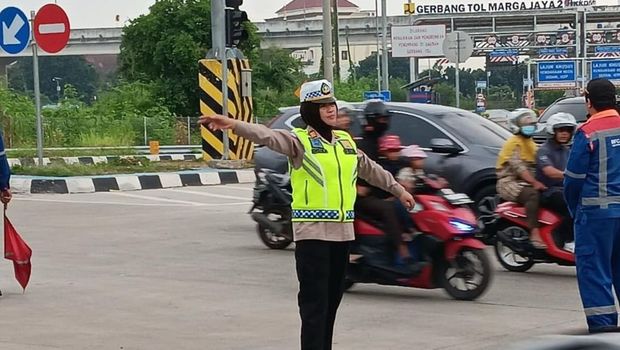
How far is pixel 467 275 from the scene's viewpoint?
1002 centimetres

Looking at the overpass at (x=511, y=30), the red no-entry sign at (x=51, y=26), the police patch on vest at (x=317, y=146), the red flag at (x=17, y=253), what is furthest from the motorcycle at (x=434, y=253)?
the overpass at (x=511, y=30)

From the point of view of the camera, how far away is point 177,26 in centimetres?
4122

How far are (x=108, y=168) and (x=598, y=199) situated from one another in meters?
17.0

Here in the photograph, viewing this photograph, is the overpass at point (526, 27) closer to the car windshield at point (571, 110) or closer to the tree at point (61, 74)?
the tree at point (61, 74)

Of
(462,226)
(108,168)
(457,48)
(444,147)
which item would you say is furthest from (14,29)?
(457,48)

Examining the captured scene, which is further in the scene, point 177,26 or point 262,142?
point 177,26

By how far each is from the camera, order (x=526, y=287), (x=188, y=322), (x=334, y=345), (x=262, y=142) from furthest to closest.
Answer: (x=526, y=287) < (x=188, y=322) < (x=334, y=345) < (x=262, y=142)

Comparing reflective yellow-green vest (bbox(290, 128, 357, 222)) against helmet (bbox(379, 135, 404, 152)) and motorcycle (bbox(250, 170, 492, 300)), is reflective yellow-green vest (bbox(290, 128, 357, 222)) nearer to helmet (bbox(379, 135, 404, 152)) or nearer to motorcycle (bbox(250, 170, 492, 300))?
motorcycle (bbox(250, 170, 492, 300))

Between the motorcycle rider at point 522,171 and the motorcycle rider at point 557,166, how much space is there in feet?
0.35

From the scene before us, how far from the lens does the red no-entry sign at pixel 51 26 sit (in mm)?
18859

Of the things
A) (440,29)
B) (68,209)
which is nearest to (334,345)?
(68,209)

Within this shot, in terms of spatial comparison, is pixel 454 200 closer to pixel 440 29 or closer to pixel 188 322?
pixel 188 322

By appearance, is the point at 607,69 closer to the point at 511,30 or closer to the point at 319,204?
the point at 511,30

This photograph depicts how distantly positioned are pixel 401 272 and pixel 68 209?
27.3 ft
